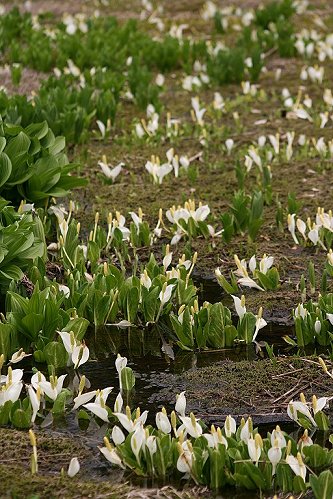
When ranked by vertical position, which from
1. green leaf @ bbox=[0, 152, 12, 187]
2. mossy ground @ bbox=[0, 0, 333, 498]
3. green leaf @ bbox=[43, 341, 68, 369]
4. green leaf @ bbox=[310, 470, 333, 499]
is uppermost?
green leaf @ bbox=[0, 152, 12, 187]

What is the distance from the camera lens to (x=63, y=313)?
4.84 metres

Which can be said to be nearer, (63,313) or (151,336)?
(63,313)

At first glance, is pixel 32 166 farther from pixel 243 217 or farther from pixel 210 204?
pixel 210 204

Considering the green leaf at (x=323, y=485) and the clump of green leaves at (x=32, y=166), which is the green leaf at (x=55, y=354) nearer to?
the clump of green leaves at (x=32, y=166)

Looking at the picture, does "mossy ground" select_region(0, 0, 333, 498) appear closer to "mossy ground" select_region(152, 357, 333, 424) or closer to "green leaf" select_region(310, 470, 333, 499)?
"mossy ground" select_region(152, 357, 333, 424)

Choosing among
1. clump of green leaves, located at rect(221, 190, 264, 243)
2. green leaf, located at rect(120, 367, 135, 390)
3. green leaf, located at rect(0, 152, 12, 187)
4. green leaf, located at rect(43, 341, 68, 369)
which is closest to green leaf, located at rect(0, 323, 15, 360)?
green leaf, located at rect(43, 341, 68, 369)

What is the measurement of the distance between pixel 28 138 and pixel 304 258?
71.3 inches

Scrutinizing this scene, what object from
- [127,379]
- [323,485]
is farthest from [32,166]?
[323,485]

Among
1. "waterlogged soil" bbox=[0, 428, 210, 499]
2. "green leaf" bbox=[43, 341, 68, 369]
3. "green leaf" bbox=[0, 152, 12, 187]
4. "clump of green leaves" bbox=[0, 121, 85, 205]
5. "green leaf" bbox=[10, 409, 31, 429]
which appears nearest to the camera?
"waterlogged soil" bbox=[0, 428, 210, 499]

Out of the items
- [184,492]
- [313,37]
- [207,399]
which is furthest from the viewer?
[313,37]

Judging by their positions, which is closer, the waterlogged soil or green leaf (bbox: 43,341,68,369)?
the waterlogged soil

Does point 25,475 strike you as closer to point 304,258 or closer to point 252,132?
point 304,258

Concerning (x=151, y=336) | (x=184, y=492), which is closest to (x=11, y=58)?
(x=151, y=336)

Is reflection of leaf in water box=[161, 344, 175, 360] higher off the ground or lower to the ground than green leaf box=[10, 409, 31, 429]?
lower
